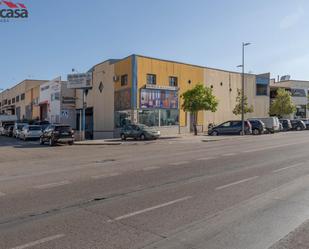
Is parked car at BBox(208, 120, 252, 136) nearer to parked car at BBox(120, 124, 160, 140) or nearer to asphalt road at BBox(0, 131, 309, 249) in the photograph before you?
parked car at BBox(120, 124, 160, 140)

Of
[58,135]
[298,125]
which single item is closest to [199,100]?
[58,135]

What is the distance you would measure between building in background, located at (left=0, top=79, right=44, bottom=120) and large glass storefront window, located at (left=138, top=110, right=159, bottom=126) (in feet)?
116

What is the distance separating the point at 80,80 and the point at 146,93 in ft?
24.7

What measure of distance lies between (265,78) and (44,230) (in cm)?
5573

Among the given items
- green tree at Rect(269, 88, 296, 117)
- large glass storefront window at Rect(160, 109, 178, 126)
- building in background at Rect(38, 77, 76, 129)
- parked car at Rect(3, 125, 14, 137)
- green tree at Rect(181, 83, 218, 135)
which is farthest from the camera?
green tree at Rect(269, 88, 296, 117)

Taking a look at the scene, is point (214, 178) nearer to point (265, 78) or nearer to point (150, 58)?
point (150, 58)

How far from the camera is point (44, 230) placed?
5.34 meters

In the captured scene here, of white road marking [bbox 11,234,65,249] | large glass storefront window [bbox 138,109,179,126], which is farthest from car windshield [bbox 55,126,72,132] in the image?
white road marking [bbox 11,234,65,249]

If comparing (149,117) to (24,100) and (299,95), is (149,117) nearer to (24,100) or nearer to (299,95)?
(299,95)

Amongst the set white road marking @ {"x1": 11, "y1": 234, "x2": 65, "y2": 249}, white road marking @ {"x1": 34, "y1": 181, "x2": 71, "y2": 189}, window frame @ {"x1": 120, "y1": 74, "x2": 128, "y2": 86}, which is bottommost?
white road marking @ {"x1": 34, "y1": 181, "x2": 71, "y2": 189}

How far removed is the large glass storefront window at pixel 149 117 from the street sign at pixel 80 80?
6.67m

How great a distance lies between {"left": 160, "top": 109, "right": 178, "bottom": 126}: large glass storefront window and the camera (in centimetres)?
3953

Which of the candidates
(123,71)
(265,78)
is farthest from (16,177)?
(265,78)

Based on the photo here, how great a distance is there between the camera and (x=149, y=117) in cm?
3841
